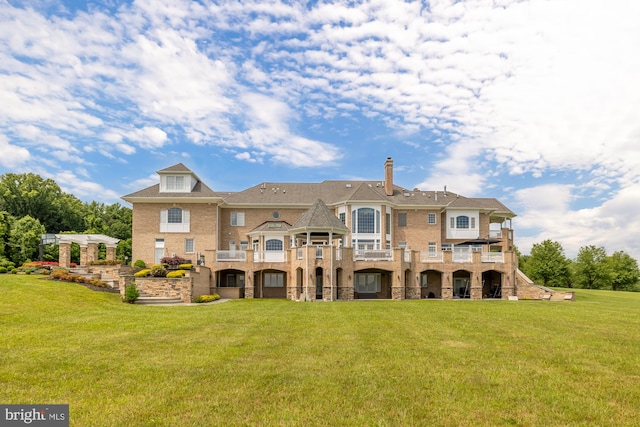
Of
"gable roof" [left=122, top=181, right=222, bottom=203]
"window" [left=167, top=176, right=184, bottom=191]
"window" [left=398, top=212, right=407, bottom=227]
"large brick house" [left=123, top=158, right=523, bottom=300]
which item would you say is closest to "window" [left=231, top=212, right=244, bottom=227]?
"large brick house" [left=123, top=158, right=523, bottom=300]

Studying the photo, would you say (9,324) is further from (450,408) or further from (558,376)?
(558,376)

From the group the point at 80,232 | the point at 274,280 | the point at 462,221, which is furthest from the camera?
the point at 80,232

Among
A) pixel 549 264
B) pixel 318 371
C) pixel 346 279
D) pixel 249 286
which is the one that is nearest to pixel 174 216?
pixel 249 286

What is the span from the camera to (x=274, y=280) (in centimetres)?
3631

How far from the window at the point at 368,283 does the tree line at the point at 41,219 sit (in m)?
33.4

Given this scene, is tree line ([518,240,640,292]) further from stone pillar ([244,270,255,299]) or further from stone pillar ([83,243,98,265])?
stone pillar ([83,243,98,265])

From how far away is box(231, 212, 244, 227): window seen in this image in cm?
4014

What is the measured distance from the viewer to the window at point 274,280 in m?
36.2

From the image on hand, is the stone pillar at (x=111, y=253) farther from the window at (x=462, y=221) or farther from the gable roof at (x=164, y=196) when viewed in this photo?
the window at (x=462, y=221)

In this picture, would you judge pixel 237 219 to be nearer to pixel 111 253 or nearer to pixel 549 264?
pixel 111 253

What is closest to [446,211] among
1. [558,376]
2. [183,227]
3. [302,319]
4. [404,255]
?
[404,255]

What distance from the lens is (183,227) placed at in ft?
127

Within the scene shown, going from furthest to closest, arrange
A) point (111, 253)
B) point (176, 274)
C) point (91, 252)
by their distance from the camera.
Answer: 1. point (111, 253)
2. point (91, 252)
3. point (176, 274)

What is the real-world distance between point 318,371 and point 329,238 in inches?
875
